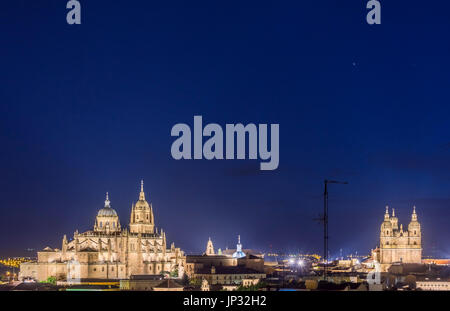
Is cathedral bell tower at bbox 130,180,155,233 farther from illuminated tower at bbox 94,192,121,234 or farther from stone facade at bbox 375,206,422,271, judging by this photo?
stone facade at bbox 375,206,422,271

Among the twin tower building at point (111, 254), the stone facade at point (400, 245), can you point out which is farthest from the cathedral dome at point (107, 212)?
the stone facade at point (400, 245)

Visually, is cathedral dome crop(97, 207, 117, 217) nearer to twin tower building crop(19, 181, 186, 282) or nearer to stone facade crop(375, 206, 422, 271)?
twin tower building crop(19, 181, 186, 282)

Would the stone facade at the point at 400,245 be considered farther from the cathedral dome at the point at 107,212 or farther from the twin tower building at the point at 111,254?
the cathedral dome at the point at 107,212

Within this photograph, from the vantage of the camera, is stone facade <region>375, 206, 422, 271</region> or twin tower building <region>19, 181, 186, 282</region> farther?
stone facade <region>375, 206, 422, 271</region>

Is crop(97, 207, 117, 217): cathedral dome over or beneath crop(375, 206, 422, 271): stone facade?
over

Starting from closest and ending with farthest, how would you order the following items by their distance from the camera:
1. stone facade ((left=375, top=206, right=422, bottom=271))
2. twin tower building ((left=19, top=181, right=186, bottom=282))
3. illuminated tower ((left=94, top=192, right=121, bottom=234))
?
twin tower building ((left=19, top=181, right=186, bottom=282))
illuminated tower ((left=94, top=192, right=121, bottom=234))
stone facade ((left=375, top=206, right=422, bottom=271))

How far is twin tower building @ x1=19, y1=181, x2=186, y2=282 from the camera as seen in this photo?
336ft

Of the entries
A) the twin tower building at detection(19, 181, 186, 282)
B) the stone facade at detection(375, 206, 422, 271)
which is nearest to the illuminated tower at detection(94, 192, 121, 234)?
the twin tower building at detection(19, 181, 186, 282)

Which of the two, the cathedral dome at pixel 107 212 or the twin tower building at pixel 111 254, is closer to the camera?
the twin tower building at pixel 111 254

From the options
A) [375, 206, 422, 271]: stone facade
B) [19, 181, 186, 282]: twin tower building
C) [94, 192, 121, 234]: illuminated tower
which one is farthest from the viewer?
[375, 206, 422, 271]: stone facade

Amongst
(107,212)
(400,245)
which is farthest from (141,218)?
(400,245)

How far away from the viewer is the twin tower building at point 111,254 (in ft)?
336
